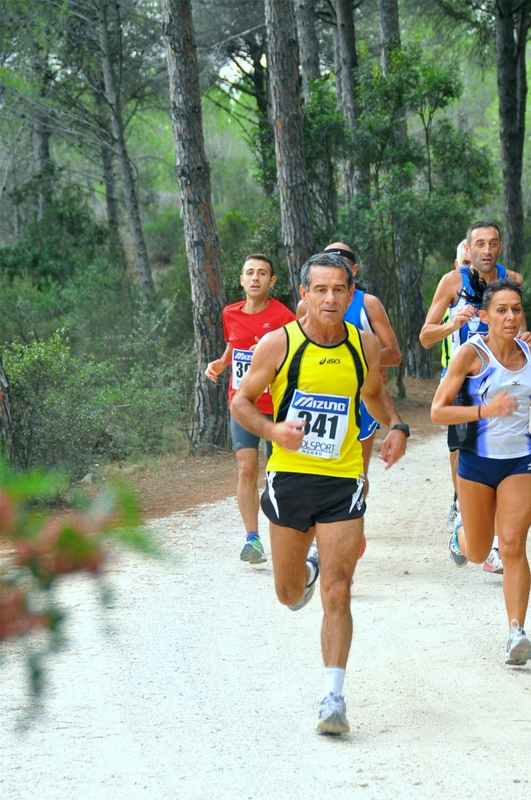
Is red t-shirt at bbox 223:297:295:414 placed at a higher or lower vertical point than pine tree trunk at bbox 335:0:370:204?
lower

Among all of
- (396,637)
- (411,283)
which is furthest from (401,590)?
(411,283)

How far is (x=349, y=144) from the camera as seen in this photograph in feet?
59.1

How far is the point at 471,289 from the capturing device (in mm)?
7691

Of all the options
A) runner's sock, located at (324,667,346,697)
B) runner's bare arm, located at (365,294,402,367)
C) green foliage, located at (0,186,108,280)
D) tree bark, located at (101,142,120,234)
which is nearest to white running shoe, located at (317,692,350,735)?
runner's sock, located at (324,667,346,697)

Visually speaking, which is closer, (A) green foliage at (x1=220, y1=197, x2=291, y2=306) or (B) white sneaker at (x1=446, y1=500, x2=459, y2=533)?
(B) white sneaker at (x1=446, y1=500, x2=459, y2=533)

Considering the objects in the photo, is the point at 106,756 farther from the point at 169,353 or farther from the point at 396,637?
the point at 169,353

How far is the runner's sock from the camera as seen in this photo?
186 inches

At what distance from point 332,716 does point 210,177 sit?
559 inches

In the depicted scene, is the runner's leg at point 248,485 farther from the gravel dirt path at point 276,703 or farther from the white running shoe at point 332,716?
the white running shoe at point 332,716

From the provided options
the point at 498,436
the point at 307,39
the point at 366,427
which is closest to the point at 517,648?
the point at 498,436

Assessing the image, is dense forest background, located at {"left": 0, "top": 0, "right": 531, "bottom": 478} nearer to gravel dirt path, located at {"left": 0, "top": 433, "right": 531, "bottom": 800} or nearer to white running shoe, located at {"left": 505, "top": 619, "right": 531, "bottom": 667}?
gravel dirt path, located at {"left": 0, "top": 433, "right": 531, "bottom": 800}

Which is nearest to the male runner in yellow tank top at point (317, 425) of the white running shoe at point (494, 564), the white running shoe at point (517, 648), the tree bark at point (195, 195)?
the white running shoe at point (517, 648)

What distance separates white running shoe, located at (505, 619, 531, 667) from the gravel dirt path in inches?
2.9

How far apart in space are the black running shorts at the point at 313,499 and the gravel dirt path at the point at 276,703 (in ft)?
1.90
